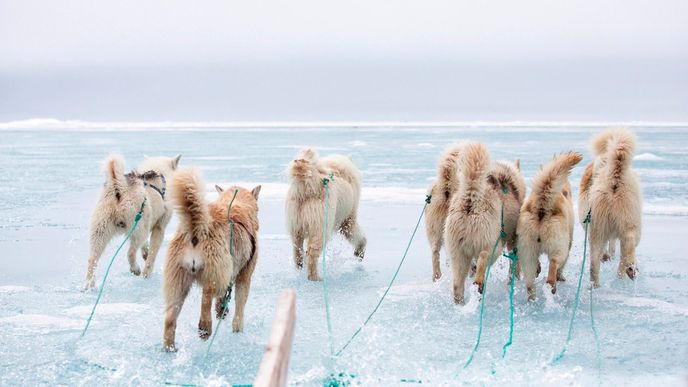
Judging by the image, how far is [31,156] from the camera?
22.1 meters

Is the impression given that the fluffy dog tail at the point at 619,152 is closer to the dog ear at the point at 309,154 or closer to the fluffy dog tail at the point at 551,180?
the fluffy dog tail at the point at 551,180

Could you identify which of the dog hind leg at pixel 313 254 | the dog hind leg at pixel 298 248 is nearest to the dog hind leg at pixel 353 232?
the dog hind leg at pixel 298 248

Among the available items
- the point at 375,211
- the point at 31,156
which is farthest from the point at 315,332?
the point at 31,156

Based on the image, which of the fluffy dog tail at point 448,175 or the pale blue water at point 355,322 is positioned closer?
the pale blue water at point 355,322

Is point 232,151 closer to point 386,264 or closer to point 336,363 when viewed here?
point 386,264

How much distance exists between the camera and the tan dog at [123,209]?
6.64 meters

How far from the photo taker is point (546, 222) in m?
5.91

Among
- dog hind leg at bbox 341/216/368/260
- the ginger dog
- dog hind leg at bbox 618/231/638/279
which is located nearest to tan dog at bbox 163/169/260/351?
the ginger dog

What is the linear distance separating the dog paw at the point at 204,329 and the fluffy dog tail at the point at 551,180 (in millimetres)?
3010

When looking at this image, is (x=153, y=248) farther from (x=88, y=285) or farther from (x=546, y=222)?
(x=546, y=222)

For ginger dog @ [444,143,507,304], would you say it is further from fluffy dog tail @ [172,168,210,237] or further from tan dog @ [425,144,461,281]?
fluffy dog tail @ [172,168,210,237]

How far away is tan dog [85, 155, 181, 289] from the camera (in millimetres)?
6645

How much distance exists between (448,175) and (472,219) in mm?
820

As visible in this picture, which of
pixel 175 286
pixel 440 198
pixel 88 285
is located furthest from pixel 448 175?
pixel 88 285
